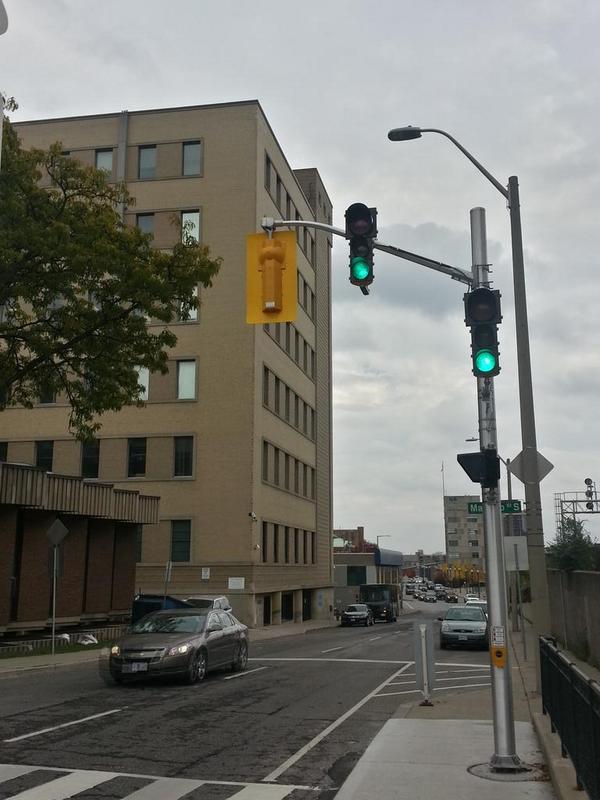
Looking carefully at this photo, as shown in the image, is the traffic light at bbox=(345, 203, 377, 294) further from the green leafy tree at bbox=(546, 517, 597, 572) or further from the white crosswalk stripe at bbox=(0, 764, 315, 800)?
the green leafy tree at bbox=(546, 517, 597, 572)

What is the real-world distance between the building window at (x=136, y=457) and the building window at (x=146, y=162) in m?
14.5

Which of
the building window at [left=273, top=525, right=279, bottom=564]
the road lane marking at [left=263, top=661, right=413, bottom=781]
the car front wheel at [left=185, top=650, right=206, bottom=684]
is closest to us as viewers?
the road lane marking at [left=263, top=661, right=413, bottom=781]

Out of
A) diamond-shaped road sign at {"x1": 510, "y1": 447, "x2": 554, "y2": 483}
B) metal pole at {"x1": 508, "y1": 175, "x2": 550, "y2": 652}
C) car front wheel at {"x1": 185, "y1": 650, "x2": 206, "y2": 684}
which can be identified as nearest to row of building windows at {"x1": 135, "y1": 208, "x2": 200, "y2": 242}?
car front wheel at {"x1": 185, "y1": 650, "x2": 206, "y2": 684}

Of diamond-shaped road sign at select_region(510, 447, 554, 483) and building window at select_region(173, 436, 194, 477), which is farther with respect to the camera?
building window at select_region(173, 436, 194, 477)

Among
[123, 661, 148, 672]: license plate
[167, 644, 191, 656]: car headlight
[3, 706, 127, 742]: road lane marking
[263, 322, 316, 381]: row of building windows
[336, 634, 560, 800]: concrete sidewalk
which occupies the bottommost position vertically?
[3, 706, 127, 742]: road lane marking

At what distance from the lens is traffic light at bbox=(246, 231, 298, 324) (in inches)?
369

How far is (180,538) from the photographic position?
136ft

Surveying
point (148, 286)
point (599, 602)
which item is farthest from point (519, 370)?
point (148, 286)

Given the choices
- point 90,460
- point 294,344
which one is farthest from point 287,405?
point 90,460

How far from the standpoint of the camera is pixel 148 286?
21.0 meters

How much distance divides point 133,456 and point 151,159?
1634 centimetres

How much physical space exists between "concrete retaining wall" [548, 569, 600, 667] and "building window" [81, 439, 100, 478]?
1007 inches

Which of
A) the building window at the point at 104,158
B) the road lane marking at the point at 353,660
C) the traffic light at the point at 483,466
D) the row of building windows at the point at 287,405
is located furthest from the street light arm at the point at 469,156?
the building window at the point at 104,158

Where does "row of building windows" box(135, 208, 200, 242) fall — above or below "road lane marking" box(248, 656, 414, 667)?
above
